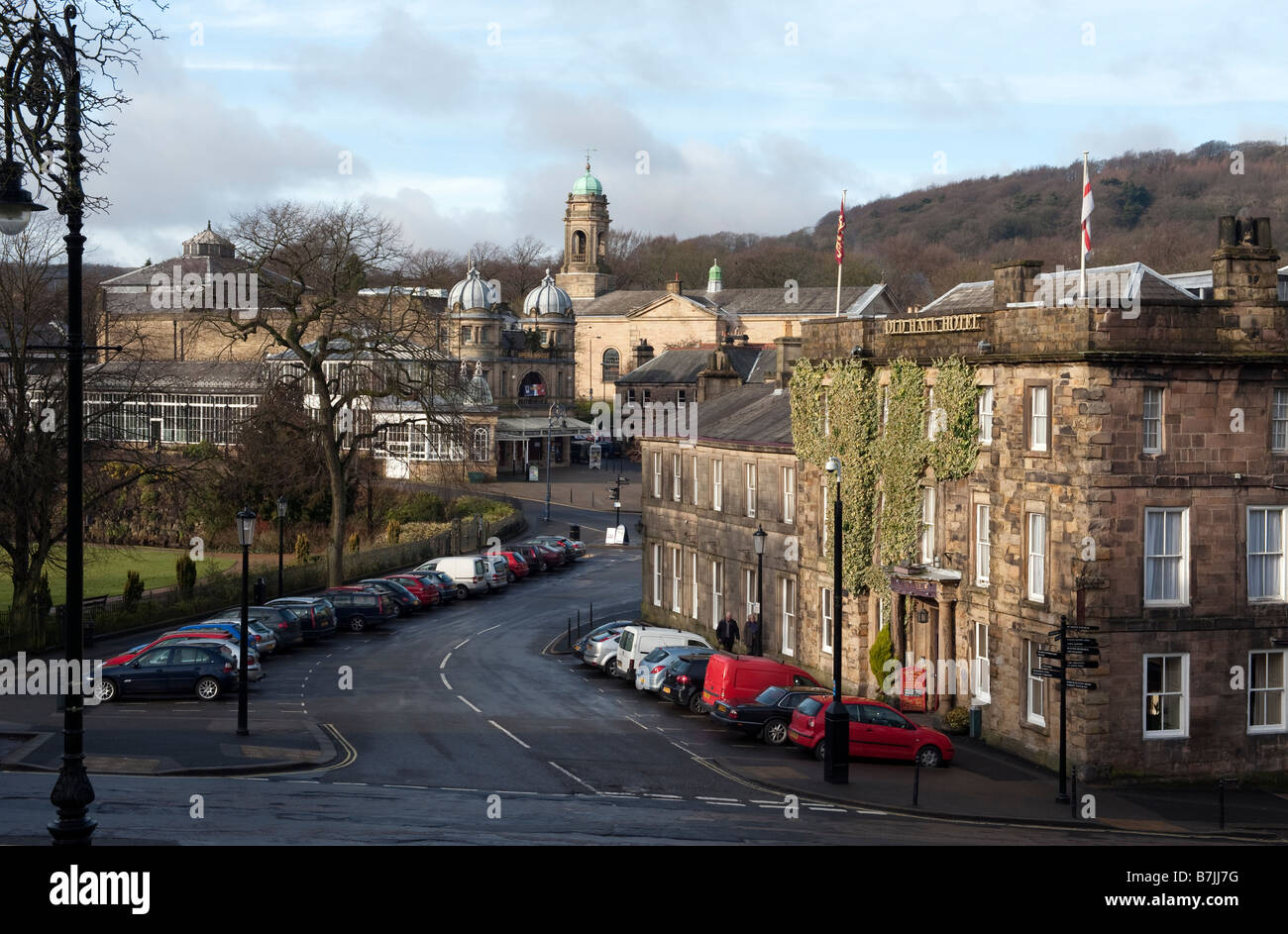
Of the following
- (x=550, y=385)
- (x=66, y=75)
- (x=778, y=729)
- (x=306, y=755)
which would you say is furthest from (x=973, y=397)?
(x=550, y=385)

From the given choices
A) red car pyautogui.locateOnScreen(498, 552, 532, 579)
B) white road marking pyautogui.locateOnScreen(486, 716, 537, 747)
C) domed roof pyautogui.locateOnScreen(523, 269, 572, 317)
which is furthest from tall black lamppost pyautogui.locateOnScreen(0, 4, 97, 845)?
domed roof pyautogui.locateOnScreen(523, 269, 572, 317)

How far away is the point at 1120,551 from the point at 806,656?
1290 cm

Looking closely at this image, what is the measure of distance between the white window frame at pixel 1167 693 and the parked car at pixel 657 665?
11736 mm

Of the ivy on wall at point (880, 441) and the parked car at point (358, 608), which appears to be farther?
the parked car at point (358, 608)

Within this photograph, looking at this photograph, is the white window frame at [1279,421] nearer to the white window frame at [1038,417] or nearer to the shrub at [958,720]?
the white window frame at [1038,417]

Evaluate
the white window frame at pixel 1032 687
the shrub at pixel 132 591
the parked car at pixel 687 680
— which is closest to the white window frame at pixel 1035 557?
the white window frame at pixel 1032 687

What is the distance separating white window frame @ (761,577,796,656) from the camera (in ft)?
138

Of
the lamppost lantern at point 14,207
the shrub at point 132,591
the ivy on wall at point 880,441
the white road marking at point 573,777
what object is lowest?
the white road marking at point 573,777

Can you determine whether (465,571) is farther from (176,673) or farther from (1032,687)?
(1032,687)

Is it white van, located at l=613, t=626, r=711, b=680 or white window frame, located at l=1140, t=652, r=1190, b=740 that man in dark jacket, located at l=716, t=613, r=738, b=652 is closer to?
white van, located at l=613, t=626, r=711, b=680

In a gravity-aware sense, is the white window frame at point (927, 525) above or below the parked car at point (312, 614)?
above

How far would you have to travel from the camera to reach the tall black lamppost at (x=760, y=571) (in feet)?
132

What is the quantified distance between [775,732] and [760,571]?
8.84m

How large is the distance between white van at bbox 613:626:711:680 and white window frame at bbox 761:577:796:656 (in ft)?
9.11
